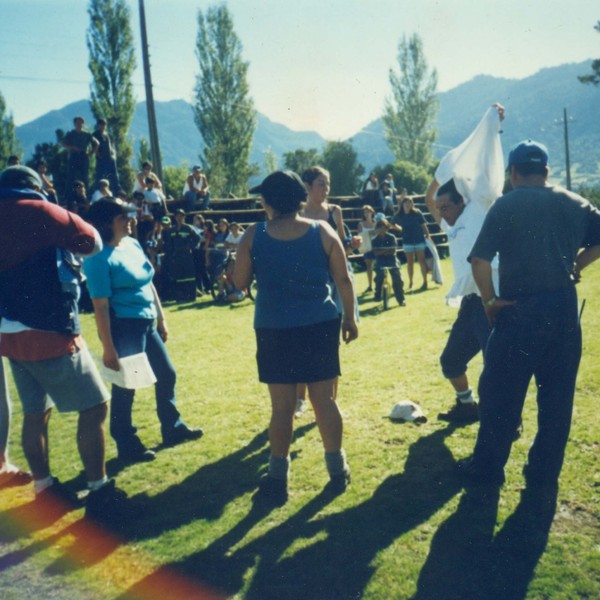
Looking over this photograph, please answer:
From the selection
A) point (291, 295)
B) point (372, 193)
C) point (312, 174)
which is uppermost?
point (372, 193)

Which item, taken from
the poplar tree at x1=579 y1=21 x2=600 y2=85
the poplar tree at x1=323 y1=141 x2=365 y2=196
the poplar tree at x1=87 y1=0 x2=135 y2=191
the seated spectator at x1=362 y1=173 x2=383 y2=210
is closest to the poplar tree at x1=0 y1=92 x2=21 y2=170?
the poplar tree at x1=87 y1=0 x2=135 y2=191

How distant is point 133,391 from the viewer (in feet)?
14.5

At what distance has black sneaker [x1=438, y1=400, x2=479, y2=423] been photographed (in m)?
4.78

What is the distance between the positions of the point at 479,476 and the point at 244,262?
207cm

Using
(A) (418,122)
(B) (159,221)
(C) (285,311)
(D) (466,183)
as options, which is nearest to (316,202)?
(D) (466,183)

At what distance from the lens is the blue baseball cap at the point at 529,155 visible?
3.25m

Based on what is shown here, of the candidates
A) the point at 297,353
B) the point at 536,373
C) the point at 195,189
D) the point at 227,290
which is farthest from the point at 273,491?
the point at 195,189

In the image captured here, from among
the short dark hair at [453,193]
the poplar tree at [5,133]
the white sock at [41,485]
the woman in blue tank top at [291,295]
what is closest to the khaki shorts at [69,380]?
the white sock at [41,485]

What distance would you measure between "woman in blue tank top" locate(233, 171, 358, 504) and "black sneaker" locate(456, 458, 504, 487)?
3.19 ft

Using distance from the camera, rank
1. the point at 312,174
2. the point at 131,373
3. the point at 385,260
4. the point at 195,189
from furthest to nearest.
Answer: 1. the point at 195,189
2. the point at 385,260
3. the point at 312,174
4. the point at 131,373

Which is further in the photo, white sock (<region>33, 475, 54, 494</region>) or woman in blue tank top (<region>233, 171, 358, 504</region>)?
white sock (<region>33, 475, 54, 494</region>)

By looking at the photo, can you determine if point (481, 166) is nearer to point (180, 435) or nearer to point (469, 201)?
point (469, 201)

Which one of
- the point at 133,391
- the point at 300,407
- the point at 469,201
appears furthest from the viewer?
the point at 300,407

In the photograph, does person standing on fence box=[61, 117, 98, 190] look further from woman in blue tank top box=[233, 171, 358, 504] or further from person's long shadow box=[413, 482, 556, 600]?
person's long shadow box=[413, 482, 556, 600]
